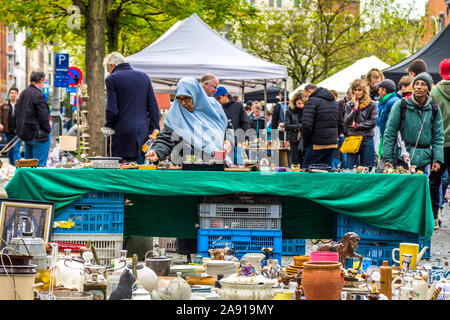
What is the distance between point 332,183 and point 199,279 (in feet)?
8.46

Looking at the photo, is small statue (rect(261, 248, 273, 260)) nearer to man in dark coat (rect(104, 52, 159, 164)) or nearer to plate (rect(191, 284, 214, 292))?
plate (rect(191, 284, 214, 292))

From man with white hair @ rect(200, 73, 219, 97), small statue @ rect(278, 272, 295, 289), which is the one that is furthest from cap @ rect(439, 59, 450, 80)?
small statue @ rect(278, 272, 295, 289)

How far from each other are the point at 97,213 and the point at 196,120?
1402 mm

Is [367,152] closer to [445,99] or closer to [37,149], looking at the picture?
[445,99]

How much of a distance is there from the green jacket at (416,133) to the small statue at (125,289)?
5500mm

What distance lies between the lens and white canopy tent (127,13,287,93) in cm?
1320

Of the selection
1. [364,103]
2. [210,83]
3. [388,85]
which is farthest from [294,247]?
[388,85]

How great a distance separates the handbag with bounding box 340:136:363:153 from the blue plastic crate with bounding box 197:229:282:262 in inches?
189

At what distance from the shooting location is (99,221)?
714 cm

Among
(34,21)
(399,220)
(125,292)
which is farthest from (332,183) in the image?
(34,21)

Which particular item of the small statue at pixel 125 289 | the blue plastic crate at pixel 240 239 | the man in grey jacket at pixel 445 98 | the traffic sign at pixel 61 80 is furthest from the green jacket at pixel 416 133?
the traffic sign at pixel 61 80

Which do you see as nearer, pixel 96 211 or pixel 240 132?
pixel 96 211
